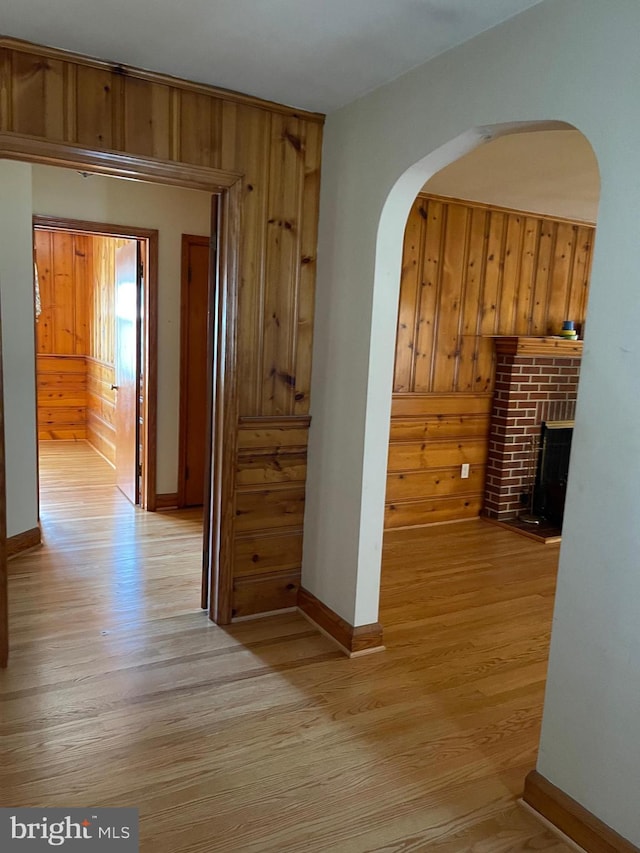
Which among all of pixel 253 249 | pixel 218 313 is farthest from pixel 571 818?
pixel 253 249

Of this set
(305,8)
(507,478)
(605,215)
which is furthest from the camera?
(507,478)

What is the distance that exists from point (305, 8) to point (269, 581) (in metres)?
2.38

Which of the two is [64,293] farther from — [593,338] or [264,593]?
[593,338]

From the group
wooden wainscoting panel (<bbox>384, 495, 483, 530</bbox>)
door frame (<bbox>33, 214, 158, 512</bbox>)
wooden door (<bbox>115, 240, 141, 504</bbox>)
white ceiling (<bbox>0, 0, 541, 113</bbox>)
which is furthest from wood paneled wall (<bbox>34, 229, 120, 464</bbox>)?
white ceiling (<bbox>0, 0, 541, 113</bbox>)

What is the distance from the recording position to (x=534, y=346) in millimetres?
4711

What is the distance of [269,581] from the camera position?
311 centimetres

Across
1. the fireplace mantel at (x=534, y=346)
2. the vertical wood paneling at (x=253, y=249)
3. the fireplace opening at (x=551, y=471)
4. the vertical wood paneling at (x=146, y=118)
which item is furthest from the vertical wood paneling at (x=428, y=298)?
the vertical wood paneling at (x=146, y=118)

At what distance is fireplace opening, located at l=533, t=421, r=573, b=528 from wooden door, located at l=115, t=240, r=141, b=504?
317 centimetres

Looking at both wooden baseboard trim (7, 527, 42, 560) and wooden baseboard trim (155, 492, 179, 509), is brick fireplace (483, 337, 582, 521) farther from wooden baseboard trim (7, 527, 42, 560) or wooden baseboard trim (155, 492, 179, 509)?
wooden baseboard trim (7, 527, 42, 560)

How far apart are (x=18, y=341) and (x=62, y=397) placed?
4.00m

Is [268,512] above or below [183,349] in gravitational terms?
below

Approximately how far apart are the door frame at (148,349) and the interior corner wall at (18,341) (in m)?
0.77

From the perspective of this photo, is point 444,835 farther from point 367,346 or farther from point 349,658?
point 367,346

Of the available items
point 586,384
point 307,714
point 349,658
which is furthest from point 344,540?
point 586,384
